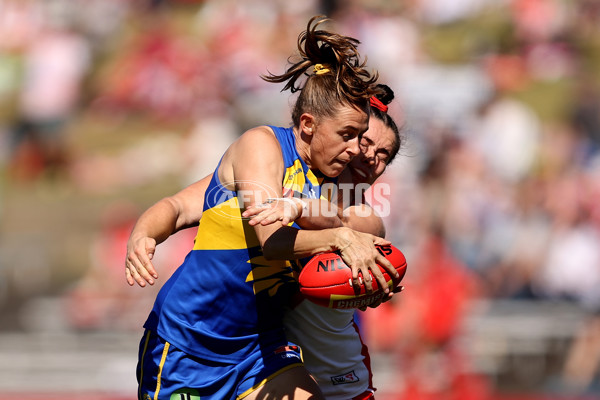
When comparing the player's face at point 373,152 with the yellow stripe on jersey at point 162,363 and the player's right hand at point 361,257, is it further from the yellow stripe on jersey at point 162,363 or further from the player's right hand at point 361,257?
the yellow stripe on jersey at point 162,363

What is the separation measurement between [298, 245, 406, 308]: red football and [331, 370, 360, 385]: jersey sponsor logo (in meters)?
0.77

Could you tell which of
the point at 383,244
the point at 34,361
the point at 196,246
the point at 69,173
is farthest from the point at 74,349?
the point at 383,244

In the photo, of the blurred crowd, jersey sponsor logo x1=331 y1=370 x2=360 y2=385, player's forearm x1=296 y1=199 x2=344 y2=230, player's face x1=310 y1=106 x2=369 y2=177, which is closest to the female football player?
Answer: player's face x1=310 y1=106 x2=369 y2=177

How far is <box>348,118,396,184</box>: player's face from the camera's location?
3223mm

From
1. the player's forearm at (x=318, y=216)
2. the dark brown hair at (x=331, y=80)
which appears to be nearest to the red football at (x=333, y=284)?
the player's forearm at (x=318, y=216)

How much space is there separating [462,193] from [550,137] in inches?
55.5

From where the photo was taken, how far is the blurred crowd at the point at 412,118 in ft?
28.5

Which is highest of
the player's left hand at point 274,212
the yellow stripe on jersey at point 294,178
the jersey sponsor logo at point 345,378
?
the yellow stripe on jersey at point 294,178

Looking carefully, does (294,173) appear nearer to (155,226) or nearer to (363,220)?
(363,220)

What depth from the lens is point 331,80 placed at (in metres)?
2.98

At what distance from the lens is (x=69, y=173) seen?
1034cm

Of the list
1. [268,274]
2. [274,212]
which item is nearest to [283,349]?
[268,274]

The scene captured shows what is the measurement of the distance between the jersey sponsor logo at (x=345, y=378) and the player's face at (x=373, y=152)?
0.85 meters

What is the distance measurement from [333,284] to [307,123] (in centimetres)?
65
